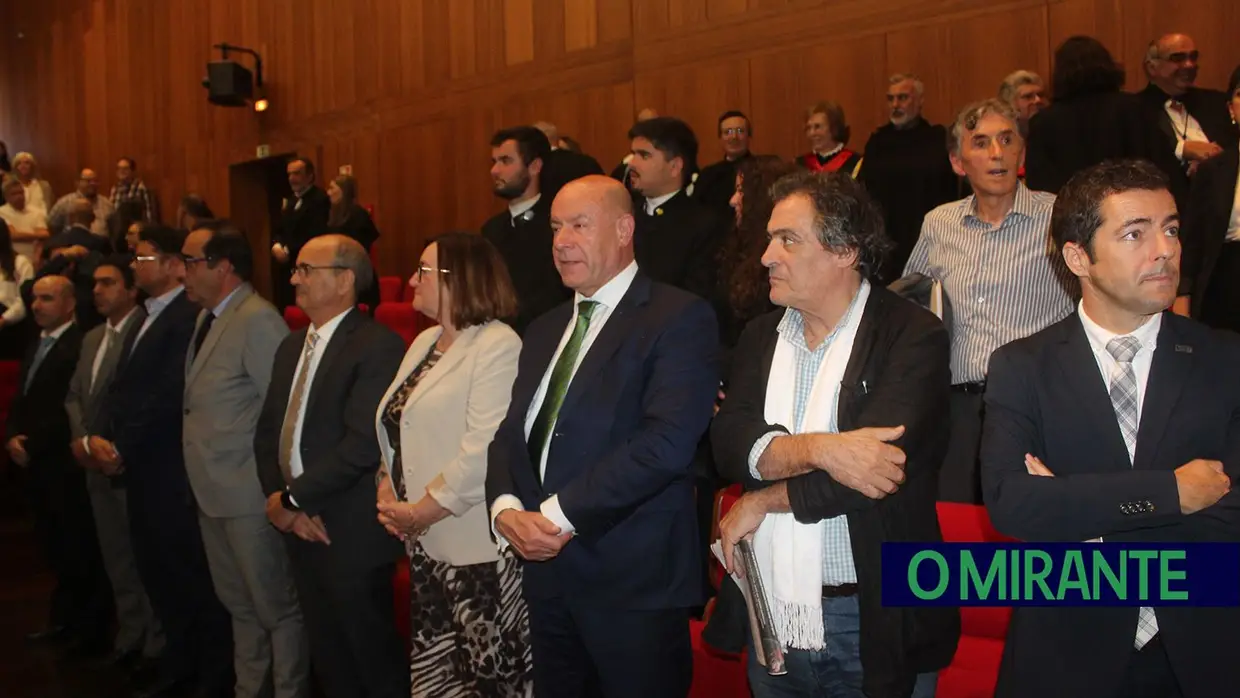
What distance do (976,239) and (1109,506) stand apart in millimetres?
1622

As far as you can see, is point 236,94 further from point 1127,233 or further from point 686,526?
point 1127,233

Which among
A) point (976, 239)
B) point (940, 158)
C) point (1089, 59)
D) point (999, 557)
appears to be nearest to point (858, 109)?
point (940, 158)

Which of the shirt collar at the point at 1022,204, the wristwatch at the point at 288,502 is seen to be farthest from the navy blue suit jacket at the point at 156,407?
the shirt collar at the point at 1022,204

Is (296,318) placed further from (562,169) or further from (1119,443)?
(1119,443)

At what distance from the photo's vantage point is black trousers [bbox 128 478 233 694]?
408 cm

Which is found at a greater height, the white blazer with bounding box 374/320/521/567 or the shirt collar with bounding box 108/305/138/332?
the shirt collar with bounding box 108/305/138/332

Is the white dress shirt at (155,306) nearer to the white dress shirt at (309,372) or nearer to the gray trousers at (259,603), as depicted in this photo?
the gray trousers at (259,603)

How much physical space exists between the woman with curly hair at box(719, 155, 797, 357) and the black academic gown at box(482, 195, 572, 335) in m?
0.90

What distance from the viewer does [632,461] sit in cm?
230

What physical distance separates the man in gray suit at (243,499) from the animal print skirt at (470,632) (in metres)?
0.78

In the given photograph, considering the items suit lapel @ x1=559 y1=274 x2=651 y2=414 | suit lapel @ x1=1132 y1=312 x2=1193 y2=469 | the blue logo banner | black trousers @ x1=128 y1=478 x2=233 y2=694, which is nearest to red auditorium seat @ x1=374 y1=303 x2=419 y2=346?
black trousers @ x1=128 y1=478 x2=233 y2=694

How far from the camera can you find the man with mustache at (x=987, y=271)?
2982mm

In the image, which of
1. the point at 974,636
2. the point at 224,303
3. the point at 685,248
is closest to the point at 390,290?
the point at 224,303

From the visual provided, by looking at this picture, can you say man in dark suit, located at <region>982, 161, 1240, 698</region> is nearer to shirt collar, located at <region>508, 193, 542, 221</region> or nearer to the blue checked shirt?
the blue checked shirt
